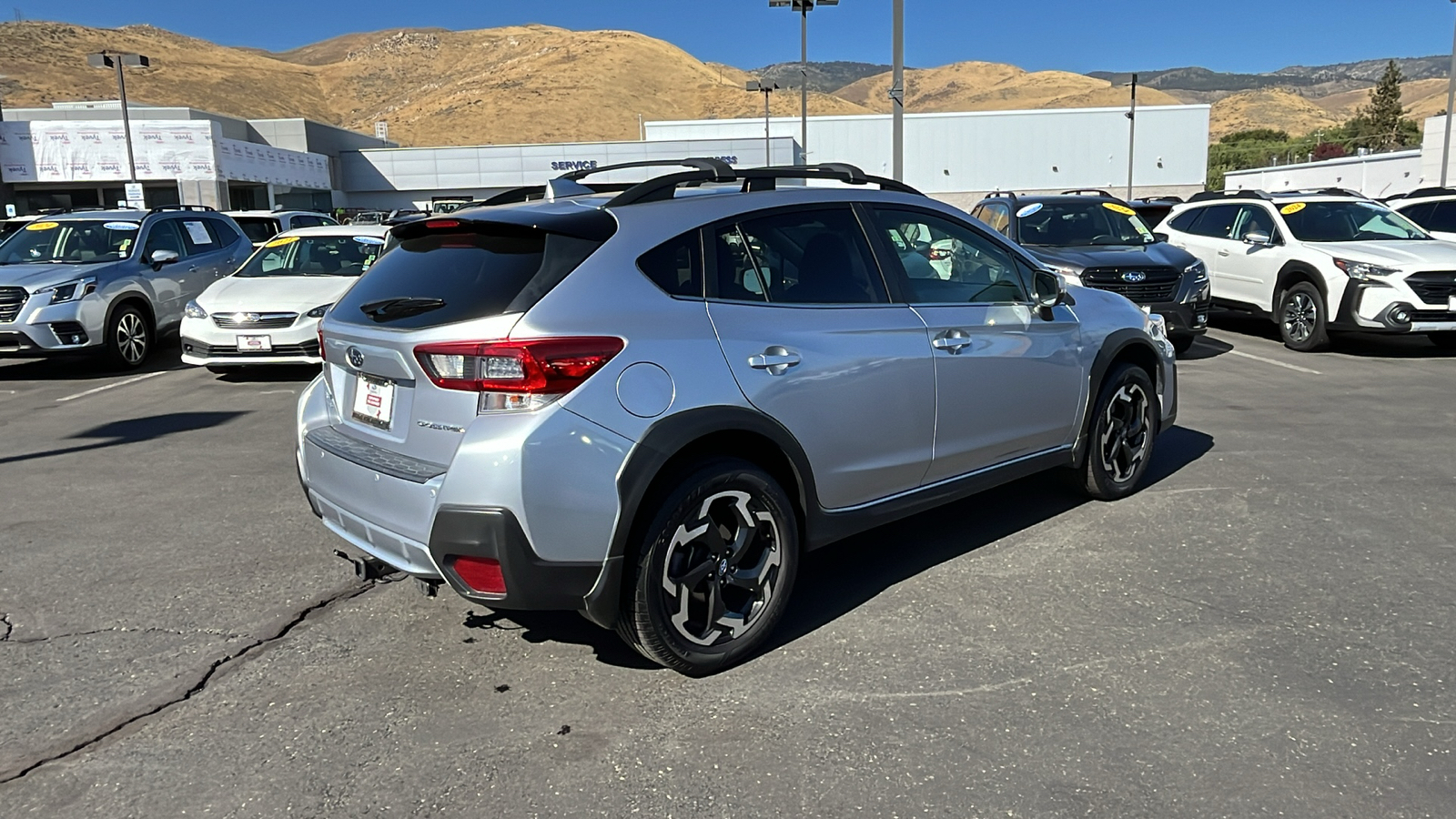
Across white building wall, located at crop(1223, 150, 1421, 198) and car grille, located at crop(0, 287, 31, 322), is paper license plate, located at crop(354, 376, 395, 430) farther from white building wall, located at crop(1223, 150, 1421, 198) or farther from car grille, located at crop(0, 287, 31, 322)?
white building wall, located at crop(1223, 150, 1421, 198)

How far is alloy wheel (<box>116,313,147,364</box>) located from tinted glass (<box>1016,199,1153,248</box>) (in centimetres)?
985

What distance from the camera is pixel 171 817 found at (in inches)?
109

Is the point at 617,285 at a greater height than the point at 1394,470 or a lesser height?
greater

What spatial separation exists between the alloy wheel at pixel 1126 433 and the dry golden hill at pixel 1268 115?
15586 cm

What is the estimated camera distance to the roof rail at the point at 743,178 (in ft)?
12.5

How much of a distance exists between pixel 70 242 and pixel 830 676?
11601mm

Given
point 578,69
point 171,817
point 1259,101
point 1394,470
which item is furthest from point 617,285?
point 1259,101

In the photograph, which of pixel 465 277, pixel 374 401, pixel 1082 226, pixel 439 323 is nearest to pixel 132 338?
pixel 374 401

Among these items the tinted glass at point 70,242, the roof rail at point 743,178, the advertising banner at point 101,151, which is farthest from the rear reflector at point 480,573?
the advertising banner at point 101,151

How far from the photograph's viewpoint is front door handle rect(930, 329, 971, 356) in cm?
422

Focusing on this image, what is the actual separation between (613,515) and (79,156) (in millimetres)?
49130

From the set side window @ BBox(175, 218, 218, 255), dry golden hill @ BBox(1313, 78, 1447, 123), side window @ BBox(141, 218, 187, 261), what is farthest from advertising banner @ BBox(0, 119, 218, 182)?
dry golden hill @ BBox(1313, 78, 1447, 123)

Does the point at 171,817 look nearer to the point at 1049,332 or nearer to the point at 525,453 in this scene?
the point at 525,453

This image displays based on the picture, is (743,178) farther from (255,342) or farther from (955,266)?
(255,342)
